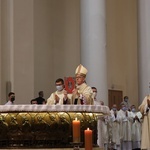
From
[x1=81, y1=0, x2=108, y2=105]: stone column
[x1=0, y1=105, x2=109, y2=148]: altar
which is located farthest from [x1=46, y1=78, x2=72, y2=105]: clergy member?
[x1=81, y1=0, x2=108, y2=105]: stone column

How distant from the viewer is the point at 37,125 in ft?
22.0

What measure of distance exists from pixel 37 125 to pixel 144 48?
1093 cm

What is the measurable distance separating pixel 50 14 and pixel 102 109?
13486 millimetres

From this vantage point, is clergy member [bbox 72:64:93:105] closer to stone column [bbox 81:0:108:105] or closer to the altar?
the altar

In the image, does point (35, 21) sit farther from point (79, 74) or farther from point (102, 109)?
point (102, 109)

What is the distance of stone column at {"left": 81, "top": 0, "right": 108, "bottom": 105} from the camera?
14.6 meters

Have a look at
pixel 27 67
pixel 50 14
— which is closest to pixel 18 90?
pixel 27 67

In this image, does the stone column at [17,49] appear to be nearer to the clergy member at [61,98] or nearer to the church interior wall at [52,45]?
the church interior wall at [52,45]

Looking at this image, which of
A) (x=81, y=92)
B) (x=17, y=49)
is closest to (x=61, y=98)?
(x=81, y=92)

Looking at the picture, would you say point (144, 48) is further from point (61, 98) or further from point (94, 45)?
point (61, 98)

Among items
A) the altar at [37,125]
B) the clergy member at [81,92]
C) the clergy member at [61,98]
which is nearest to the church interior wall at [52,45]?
the clergy member at [81,92]

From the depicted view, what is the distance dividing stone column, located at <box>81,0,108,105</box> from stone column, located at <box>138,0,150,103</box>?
106 inches

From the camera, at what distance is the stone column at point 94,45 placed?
47.9ft

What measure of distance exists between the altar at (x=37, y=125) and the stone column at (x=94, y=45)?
25.8 ft
